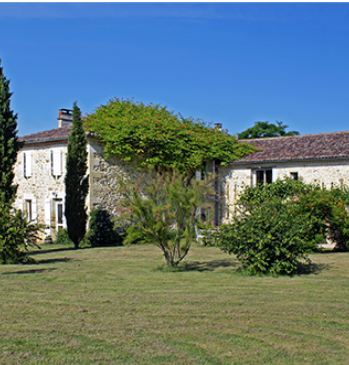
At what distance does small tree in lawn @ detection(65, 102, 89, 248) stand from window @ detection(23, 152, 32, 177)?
3.87 meters

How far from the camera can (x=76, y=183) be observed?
1853 centimetres

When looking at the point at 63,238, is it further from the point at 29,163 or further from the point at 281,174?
the point at 281,174

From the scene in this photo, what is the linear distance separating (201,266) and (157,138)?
932 cm

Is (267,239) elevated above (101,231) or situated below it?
above

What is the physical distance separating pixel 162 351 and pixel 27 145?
18.6 metres

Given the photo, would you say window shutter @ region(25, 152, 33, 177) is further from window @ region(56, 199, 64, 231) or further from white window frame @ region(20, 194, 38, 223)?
window @ region(56, 199, 64, 231)

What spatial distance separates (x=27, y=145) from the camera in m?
21.7

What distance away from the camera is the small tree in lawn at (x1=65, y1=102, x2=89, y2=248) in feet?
60.4

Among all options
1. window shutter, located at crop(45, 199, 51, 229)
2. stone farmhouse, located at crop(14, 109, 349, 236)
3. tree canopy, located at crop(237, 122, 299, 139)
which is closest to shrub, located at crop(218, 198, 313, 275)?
stone farmhouse, located at crop(14, 109, 349, 236)

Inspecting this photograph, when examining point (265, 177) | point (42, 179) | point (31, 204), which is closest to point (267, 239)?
point (265, 177)

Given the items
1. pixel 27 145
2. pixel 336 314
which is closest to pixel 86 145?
pixel 27 145

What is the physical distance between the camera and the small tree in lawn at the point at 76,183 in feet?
60.4

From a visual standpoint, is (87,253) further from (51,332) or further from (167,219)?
(51,332)

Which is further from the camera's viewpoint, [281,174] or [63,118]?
[63,118]
